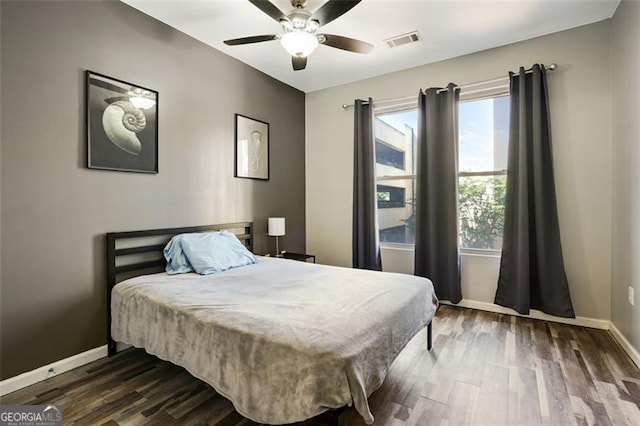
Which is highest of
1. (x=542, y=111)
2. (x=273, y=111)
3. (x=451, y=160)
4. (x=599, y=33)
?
(x=599, y=33)

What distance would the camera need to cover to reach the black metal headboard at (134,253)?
→ 7.97 feet

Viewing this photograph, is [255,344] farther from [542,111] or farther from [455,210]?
[542,111]

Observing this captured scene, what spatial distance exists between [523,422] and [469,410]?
0.85ft

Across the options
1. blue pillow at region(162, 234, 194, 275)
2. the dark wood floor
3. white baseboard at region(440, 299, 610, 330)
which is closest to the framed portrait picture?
blue pillow at region(162, 234, 194, 275)

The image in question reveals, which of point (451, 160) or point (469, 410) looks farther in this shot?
point (451, 160)

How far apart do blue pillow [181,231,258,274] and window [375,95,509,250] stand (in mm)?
2084

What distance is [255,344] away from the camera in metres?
1.45

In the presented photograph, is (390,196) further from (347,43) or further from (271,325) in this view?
(271,325)

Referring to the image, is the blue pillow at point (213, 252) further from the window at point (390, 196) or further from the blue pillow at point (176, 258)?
the window at point (390, 196)

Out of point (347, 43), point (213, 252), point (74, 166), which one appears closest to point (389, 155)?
→ point (347, 43)

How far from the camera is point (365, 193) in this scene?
4.02m

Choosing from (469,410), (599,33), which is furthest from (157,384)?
(599,33)

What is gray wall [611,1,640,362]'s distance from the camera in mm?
2271

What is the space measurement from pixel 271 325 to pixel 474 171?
297cm
